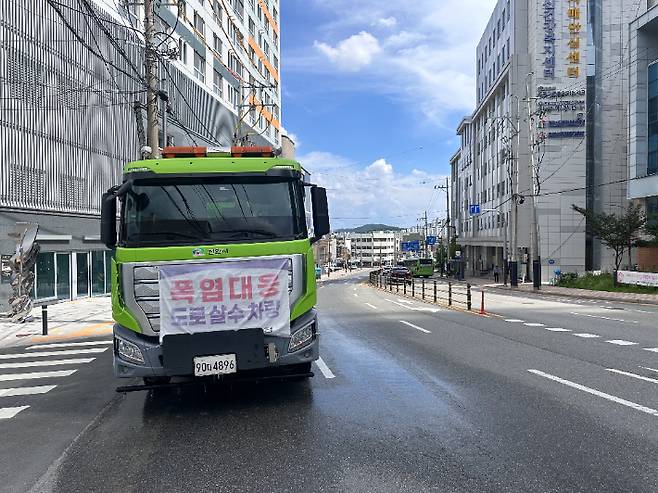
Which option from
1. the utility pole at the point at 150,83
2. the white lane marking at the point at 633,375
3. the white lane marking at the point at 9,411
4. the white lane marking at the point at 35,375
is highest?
the utility pole at the point at 150,83

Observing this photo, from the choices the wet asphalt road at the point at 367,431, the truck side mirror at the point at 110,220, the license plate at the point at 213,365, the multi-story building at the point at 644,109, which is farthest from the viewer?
the multi-story building at the point at 644,109

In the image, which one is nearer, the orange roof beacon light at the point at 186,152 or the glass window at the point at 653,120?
the orange roof beacon light at the point at 186,152

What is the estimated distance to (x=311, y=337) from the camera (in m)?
7.16

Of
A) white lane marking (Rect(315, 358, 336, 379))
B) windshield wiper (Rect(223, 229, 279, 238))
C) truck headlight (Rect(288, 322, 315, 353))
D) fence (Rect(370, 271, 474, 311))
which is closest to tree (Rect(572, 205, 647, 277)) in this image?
fence (Rect(370, 271, 474, 311))

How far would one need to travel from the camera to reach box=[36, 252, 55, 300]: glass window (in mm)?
25031

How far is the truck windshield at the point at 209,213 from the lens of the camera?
269 inches

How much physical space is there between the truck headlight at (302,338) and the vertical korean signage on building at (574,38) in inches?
2119

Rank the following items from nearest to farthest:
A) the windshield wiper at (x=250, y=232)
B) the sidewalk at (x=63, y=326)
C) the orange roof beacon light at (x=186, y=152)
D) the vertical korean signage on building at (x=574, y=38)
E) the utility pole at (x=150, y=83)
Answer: the windshield wiper at (x=250, y=232)
the orange roof beacon light at (x=186, y=152)
the sidewalk at (x=63, y=326)
the utility pole at (x=150, y=83)
the vertical korean signage on building at (x=574, y=38)

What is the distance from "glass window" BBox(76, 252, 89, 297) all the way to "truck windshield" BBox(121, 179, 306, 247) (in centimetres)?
2424

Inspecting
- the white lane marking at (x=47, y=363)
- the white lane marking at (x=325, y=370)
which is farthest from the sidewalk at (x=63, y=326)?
the white lane marking at (x=325, y=370)

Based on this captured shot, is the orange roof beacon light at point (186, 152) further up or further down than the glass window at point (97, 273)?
further up

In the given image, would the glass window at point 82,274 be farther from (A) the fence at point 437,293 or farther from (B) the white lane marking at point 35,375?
(B) the white lane marking at point 35,375

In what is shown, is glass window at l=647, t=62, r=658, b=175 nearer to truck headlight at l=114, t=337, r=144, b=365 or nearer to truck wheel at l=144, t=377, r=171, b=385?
truck wheel at l=144, t=377, r=171, b=385

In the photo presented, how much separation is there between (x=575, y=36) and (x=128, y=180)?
2208 inches
